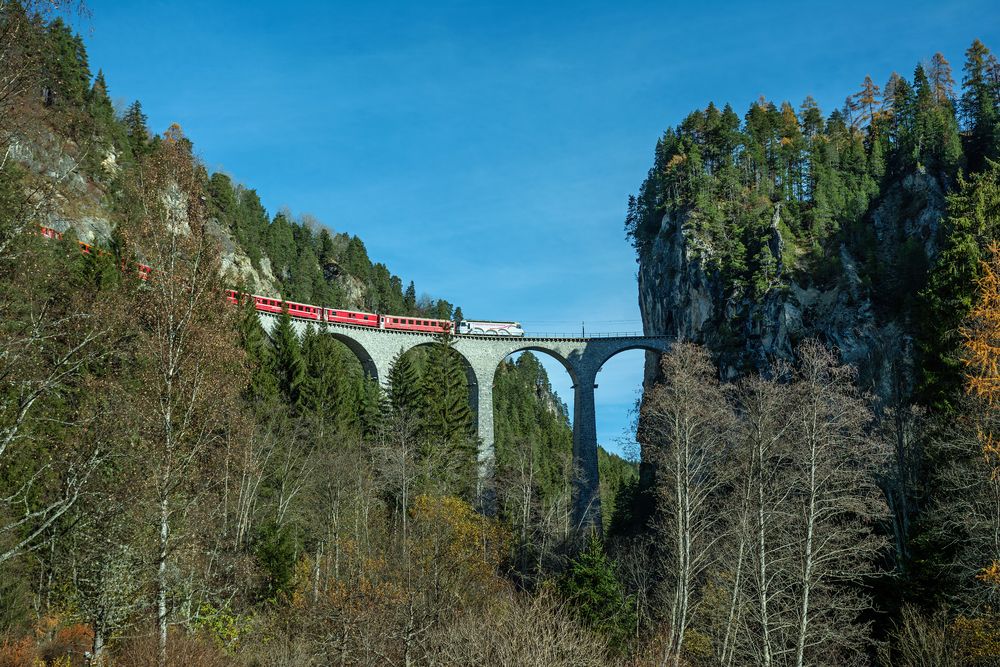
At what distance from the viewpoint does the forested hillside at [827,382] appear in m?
20.4

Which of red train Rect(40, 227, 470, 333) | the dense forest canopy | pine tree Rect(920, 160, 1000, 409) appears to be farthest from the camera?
red train Rect(40, 227, 470, 333)

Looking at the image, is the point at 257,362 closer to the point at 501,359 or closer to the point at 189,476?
the point at 189,476

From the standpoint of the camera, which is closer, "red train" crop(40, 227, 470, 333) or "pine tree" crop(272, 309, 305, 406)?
"pine tree" crop(272, 309, 305, 406)

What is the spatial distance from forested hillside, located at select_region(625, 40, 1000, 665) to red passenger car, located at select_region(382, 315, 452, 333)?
19.7m

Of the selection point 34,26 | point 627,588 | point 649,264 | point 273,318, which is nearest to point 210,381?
point 34,26

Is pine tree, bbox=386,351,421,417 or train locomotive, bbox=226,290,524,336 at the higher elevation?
train locomotive, bbox=226,290,524,336

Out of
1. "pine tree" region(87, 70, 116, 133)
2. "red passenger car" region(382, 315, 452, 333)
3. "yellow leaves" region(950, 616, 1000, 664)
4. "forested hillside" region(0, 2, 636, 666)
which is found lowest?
"yellow leaves" region(950, 616, 1000, 664)

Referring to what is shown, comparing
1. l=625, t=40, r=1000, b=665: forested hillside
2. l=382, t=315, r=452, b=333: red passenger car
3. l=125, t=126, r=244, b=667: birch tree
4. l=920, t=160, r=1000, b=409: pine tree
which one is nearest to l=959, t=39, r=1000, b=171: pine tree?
l=625, t=40, r=1000, b=665: forested hillside

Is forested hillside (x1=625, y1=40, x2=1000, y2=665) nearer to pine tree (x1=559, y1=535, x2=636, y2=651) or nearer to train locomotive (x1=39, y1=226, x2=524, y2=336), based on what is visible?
pine tree (x1=559, y1=535, x2=636, y2=651)

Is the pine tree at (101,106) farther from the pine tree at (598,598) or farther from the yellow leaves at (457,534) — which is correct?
the pine tree at (598,598)

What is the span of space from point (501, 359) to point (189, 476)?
46.1m

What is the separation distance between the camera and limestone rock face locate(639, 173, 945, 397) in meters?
47.8

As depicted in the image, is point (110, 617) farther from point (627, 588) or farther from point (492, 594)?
point (627, 588)

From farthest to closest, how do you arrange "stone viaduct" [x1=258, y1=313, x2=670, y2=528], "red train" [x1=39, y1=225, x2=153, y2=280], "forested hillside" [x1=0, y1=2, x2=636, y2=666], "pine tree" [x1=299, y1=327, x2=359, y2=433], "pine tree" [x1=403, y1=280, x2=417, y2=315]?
"pine tree" [x1=403, y1=280, x2=417, y2=315] → "stone viaduct" [x1=258, y1=313, x2=670, y2=528] → "pine tree" [x1=299, y1=327, x2=359, y2=433] → "red train" [x1=39, y1=225, x2=153, y2=280] → "forested hillside" [x1=0, y1=2, x2=636, y2=666]
